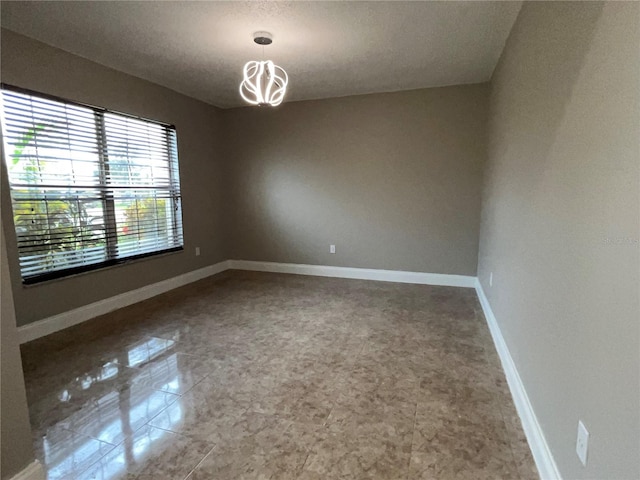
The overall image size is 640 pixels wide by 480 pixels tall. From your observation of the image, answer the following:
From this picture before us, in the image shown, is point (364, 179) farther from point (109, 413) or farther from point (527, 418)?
point (109, 413)

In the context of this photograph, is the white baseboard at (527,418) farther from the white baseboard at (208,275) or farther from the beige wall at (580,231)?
the white baseboard at (208,275)

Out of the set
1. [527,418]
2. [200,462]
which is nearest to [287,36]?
[200,462]

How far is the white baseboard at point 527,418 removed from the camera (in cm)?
140

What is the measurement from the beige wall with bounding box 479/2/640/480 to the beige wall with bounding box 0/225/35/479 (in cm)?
197

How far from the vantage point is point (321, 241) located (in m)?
4.86

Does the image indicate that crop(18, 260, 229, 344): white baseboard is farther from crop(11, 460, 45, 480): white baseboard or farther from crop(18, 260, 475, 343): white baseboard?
crop(11, 460, 45, 480): white baseboard

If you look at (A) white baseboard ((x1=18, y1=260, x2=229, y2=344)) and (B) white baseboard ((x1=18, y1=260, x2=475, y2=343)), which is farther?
(B) white baseboard ((x1=18, y1=260, x2=475, y2=343))

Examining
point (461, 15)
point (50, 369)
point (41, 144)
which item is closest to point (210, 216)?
point (41, 144)

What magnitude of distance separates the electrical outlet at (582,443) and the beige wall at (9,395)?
79.5 inches

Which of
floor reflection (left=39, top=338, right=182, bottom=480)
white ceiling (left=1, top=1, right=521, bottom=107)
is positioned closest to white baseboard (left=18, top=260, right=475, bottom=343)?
floor reflection (left=39, top=338, right=182, bottom=480)

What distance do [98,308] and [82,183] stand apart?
1.24 metres

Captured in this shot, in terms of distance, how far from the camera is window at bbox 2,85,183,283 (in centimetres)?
274

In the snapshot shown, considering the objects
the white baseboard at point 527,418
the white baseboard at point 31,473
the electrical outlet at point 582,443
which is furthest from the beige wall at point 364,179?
the white baseboard at point 31,473

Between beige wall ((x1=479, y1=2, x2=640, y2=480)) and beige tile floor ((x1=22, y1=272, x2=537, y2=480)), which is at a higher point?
beige wall ((x1=479, y1=2, x2=640, y2=480))
